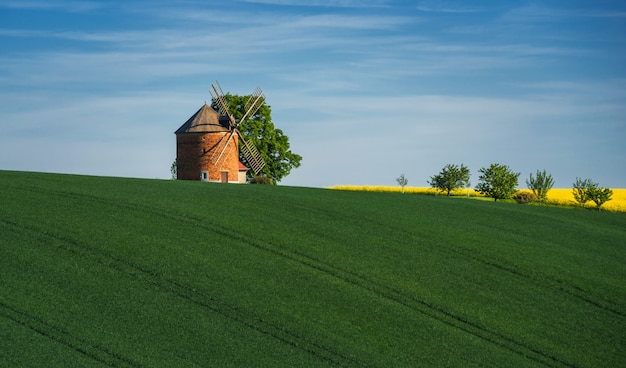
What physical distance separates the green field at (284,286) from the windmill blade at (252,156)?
127ft

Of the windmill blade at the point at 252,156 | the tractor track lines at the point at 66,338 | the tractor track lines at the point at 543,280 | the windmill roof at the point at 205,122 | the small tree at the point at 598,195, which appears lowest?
the tractor track lines at the point at 66,338

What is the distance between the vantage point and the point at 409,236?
964 inches

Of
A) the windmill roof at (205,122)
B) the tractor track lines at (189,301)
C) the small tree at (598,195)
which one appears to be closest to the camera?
the tractor track lines at (189,301)

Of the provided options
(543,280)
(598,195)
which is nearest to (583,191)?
(598,195)

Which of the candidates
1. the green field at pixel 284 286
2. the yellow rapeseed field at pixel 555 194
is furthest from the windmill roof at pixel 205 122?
the green field at pixel 284 286

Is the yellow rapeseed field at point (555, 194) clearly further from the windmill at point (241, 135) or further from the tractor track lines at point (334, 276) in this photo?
the tractor track lines at point (334, 276)

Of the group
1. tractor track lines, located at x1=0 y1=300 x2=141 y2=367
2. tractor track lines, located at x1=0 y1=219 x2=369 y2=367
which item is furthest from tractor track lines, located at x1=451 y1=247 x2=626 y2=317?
tractor track lines, located at x1=0 y1=300 x2=141 y2=367

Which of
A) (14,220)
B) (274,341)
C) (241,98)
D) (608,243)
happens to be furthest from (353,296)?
(241,98)

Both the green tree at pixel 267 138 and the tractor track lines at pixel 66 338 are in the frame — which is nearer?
the tractor track lines at pixel 66 338

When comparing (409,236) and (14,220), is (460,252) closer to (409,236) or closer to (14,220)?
(409,236)

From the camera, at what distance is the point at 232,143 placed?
2525 inches

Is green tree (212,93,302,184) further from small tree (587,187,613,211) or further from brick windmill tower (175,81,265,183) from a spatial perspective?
small tree (587,187,613,211)

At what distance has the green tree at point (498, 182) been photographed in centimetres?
6519

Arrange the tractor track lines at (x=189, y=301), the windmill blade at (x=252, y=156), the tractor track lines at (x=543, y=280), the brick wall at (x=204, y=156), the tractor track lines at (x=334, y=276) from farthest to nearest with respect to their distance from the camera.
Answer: the windmill blade at (x=252, y=156) < the brick wall at (x=204, y=156) < the tractor track lines at (x=543, y=280) < the tractor track lines at (x=334, y=276) < the tractor track lines at (x=189, y=301)
